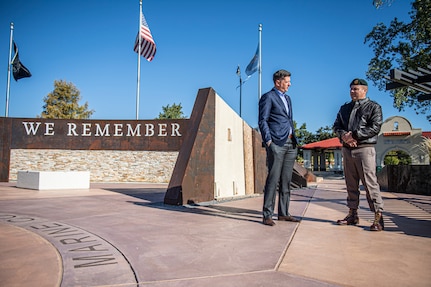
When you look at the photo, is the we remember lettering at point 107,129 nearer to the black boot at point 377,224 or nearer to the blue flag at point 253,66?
the blue flag at point 253,66

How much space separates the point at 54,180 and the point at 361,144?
8614mm

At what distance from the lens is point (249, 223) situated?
3277 mm

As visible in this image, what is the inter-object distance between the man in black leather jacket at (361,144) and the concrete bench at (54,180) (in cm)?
828

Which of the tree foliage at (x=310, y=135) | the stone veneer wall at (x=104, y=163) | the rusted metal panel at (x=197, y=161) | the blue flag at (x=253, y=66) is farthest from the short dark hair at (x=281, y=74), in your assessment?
the tree foliage at (x=310, y=135)

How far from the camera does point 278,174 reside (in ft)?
11.3

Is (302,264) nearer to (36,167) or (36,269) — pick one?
(36,269)

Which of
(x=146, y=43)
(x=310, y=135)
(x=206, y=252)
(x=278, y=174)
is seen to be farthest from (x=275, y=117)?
(x=310, y=135)

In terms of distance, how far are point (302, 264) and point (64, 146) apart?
16903 millimetres

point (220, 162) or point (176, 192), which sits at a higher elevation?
point (220, 162)

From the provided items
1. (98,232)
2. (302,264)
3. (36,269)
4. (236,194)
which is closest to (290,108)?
(302,264)

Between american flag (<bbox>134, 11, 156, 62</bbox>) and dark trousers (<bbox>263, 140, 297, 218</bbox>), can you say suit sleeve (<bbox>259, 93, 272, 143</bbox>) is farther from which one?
american flag (<bbox>134, 11, 156, 62</bbox>)

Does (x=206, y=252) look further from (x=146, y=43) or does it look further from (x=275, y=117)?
(x=146, y=43)

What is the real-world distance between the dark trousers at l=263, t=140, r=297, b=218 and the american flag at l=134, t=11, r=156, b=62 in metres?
17.2

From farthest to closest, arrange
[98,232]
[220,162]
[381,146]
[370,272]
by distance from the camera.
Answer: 1. [381,146]
2. [220,162]
3. [98,232]
4. [370,272]
